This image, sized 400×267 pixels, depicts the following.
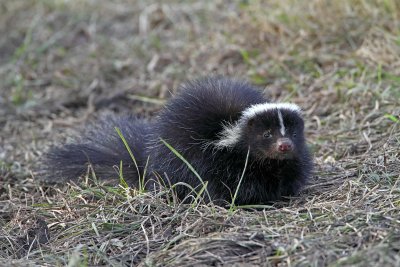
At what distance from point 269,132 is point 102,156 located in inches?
67.8

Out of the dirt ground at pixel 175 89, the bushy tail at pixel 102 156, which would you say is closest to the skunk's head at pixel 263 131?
the dirt ground at pixel 175 89

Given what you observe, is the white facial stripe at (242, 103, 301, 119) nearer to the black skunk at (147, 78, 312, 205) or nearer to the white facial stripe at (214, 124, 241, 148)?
the black skunk at (147, 78, 312, 205)

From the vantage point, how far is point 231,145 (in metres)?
6.15

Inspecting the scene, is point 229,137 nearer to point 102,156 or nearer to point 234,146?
point 234,146

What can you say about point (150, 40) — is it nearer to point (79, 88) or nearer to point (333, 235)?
point (79, 88)

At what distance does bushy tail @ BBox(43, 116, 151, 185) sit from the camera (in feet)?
22.2

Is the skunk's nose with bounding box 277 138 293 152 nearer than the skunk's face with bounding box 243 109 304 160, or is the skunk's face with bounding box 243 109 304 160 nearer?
the skunk's nose with bounding box 277 138 293 152

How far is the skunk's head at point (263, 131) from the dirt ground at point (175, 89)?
49 centimetres

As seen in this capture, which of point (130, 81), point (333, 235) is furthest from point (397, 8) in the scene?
point (333, 235)

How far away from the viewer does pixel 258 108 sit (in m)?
6.10

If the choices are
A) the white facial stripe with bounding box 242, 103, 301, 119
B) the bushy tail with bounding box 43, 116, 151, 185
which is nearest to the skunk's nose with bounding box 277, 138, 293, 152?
the white facial stripe with bounding box 242, 103, 301, 119

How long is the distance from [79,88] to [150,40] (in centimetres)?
151

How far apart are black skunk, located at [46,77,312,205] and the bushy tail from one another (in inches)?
14.4

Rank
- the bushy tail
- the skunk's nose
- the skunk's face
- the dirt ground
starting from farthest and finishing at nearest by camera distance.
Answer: the bushy tail → the skunk's face → the skunk's nose → the dirt ground
